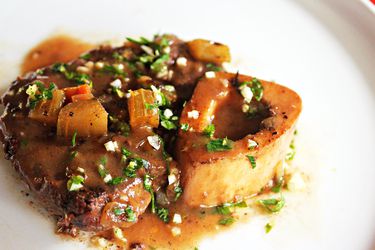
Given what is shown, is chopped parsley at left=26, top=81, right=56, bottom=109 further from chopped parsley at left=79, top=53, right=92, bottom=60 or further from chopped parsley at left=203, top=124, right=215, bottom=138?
chopped parsley at left=203, top=124, right=215, bottom=138

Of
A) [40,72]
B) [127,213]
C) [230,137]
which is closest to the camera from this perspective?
[127,213]

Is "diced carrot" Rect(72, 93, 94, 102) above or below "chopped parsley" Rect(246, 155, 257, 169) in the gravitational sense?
below

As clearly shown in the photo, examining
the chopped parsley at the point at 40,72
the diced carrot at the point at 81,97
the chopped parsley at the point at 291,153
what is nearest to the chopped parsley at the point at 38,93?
the diced carrot at the point at 81,97

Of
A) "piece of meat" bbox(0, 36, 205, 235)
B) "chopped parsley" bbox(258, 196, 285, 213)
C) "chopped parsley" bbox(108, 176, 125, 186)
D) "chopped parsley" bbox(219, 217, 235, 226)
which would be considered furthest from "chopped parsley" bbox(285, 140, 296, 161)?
"chopped parsley" bbox(108, 176, 125, 186)

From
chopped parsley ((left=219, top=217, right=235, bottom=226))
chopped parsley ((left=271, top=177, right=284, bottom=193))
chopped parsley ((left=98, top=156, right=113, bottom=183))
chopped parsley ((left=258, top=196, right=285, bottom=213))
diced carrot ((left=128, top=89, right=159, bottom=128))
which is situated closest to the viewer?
chopped parsley ((left=98, top=156, right=113, bottom=183))

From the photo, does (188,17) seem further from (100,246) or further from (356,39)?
(100,246)

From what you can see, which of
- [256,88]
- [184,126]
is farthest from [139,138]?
[256,88]

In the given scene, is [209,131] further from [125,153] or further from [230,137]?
[125,153]
